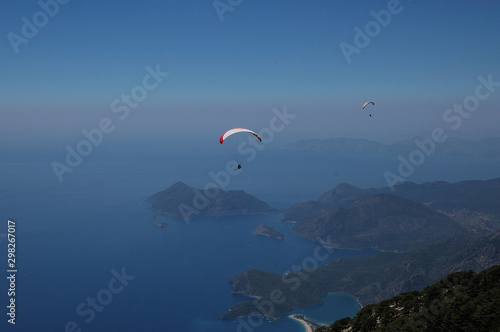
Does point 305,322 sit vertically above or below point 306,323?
above

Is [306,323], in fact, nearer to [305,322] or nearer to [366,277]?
[305,322]

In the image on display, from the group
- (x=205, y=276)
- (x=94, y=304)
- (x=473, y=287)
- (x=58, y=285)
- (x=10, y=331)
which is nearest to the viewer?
(x=473, y=287)

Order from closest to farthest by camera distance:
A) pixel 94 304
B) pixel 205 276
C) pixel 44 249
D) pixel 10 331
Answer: pixel 10 331
pixel 94 304
pixel 205 276
pixel 44 249

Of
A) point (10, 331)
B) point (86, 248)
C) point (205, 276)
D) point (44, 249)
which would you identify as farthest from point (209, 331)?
point (44, 249)

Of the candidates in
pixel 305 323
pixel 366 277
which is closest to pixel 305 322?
pixel 305 323

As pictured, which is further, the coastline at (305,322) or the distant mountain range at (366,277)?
the distant mountain range at (366,277)

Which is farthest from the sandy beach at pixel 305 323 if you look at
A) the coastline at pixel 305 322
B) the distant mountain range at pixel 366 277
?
the distant mountain range at pixel 366 277

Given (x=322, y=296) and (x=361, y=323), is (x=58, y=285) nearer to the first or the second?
(x=322, y=296)

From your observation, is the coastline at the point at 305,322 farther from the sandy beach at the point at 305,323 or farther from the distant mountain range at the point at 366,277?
the distant mountain range at the point at 366,277
